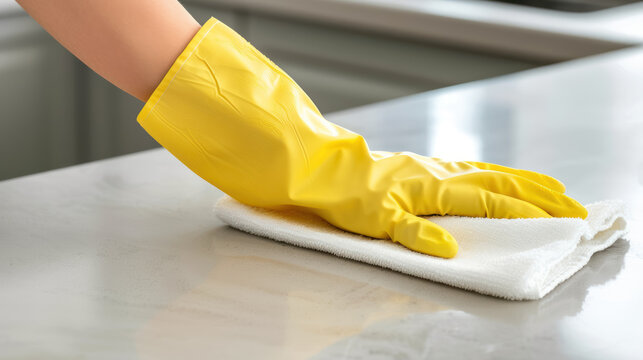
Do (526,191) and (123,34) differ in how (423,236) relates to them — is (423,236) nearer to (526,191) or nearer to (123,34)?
(526,191)

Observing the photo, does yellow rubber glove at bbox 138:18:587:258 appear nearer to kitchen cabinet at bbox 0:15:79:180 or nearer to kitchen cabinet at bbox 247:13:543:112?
kitchen cabinet at bbox 247:13:543:112

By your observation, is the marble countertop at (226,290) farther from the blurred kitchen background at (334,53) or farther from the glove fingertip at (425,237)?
the blurred kitchen background at (334,53)

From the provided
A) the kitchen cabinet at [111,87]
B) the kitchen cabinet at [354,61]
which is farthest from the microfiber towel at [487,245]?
the kitchen cabinet at [111,87]

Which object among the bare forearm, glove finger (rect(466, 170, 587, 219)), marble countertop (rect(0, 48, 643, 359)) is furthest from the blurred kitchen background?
the bare forearm

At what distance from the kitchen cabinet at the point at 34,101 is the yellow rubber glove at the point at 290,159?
181cm

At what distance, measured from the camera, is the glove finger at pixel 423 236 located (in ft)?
2.05

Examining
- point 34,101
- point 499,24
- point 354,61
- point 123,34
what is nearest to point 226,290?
point 123,34

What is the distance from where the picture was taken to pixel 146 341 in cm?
52

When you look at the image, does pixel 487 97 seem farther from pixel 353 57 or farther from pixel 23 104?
pixel 23 104

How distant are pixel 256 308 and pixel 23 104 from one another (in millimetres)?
2007

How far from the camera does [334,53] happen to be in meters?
2.13

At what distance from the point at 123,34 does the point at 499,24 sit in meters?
1.18

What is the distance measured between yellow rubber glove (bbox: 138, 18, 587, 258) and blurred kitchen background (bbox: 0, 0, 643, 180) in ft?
3.32

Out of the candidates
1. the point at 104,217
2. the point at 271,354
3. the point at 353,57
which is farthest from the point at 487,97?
the point at 353,57
